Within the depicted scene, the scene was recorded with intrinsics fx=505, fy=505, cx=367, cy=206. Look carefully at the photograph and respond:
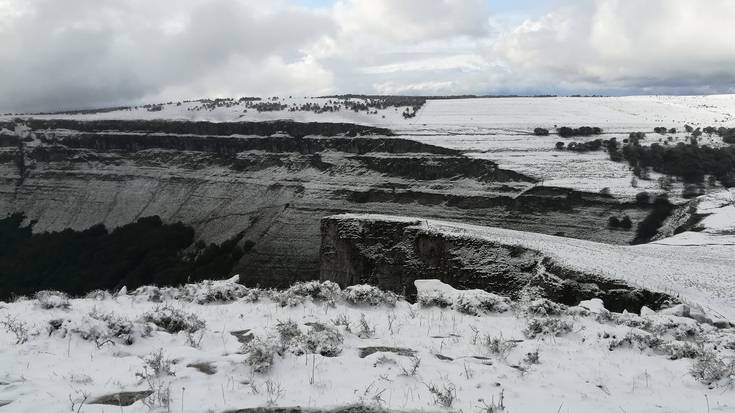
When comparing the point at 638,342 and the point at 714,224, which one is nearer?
the point at 638,342


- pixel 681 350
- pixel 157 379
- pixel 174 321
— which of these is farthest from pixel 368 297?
pixel 681 350

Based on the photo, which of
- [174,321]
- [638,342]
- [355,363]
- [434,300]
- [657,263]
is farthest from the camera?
[657,263]

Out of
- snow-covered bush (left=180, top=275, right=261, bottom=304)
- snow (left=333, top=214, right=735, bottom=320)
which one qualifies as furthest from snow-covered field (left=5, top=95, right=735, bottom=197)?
snow-covered bush (left=180, top=275, right=261, bottom=304)

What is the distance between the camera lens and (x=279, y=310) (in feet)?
32.3

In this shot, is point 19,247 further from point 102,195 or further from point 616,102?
point 616,102

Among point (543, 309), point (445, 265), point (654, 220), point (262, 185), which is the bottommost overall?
point (654, 220)

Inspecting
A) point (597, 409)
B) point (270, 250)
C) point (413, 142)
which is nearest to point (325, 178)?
point (413, 142)

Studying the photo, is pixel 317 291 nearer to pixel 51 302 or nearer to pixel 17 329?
pixel 51 302

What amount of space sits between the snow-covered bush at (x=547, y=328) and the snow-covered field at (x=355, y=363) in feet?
0.09

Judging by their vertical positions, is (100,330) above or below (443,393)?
above

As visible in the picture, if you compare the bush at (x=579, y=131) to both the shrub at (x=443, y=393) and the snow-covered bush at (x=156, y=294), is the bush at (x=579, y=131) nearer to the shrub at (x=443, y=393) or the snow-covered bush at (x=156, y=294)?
the snow-covered bush at (x=156, y=294)

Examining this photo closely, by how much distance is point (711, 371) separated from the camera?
20.6 feet

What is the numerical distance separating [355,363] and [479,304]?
4.73 m

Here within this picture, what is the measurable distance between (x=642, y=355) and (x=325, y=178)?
5461 cm
